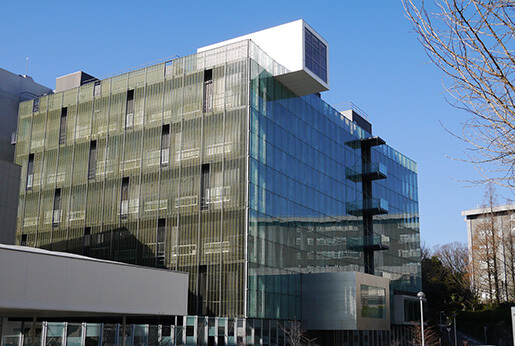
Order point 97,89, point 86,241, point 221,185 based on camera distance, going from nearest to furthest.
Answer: point 221,185
point 86,241
point 97,89

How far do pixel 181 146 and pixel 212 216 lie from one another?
655 centimetres

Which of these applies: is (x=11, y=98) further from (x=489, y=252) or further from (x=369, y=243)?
(x=489, y=252)

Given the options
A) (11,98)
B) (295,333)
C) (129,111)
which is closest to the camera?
(295,333)

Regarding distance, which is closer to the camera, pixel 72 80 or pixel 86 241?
pixel 86 241

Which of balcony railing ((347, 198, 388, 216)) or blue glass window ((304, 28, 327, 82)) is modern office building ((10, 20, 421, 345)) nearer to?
blue glass window ((304, 28, 327, 82))

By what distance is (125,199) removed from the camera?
50.6 m

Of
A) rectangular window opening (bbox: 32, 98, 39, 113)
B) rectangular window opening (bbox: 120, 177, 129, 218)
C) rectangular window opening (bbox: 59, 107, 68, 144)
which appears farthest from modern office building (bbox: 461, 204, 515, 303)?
rectangular window opening (bbox: 32, 98, 39, 113)

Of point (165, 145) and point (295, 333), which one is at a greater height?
point (165, 145)

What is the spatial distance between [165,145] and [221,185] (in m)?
6.72

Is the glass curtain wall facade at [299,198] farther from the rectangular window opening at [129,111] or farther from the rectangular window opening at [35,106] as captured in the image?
the rectangular window opening at [35,106]

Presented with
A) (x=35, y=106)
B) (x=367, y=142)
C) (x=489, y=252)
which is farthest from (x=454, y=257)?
(x=35, y=106)

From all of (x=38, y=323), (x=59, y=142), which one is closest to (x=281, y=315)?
(x=38, y=323)

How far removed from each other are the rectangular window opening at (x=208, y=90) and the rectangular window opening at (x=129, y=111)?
24.6 ft

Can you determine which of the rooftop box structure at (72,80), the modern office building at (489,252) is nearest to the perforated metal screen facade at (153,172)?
the rooftop box structure at (72,80)
